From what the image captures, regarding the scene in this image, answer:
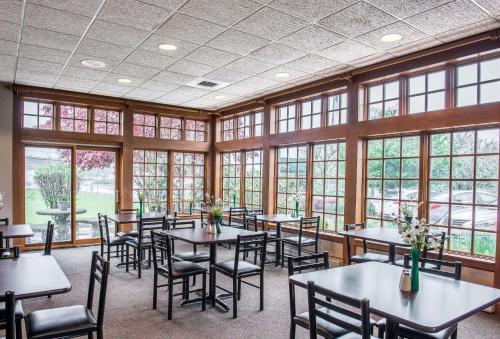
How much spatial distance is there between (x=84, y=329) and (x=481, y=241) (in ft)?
14.6

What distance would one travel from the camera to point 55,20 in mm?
3984

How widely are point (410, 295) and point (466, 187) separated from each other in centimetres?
293

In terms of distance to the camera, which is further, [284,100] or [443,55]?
[284,100]

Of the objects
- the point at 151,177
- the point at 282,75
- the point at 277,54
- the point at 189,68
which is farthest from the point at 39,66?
the point at 282,75

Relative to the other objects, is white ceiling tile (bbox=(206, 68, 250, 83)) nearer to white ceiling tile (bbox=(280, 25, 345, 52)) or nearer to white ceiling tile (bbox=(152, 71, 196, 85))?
white ceiling tile (bbox=(152, 71, 196, 85))

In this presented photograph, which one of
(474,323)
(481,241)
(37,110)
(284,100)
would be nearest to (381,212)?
(481,241)

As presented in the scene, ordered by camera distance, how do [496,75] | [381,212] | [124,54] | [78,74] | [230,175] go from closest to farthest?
[496,75]
[124,54]
[381,212]
[78,74]
[230,175]

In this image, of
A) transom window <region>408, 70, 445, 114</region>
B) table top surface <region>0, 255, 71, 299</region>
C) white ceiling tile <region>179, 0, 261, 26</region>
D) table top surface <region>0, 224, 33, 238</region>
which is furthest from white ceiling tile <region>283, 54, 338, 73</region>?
table top surface <region>0, 224, 33, 238</region>

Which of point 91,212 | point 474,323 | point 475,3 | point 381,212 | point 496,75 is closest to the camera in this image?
point 475,3

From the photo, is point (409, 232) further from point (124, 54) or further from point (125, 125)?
point (125, 125)

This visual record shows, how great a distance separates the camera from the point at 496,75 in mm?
4410

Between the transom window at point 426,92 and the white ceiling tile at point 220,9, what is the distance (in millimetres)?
2804

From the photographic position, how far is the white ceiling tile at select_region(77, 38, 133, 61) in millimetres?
4676

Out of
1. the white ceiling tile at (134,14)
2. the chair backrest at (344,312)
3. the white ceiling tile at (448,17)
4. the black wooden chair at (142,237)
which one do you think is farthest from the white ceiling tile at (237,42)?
the chair backrest at (344,312)
